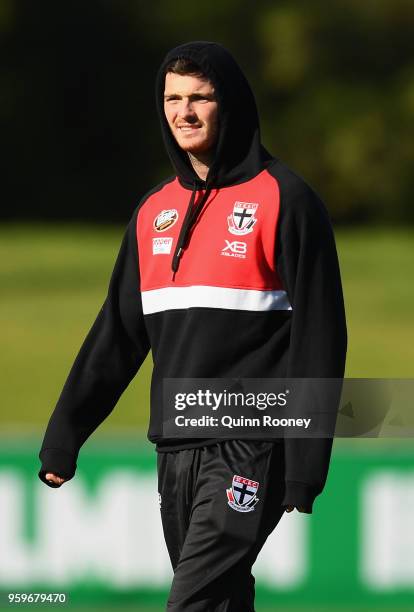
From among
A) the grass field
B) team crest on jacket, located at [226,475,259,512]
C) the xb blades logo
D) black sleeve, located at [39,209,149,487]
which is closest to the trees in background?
the grass field

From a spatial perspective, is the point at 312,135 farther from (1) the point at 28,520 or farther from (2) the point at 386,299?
(1) the point at 28,520

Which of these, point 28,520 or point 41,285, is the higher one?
point 28,520

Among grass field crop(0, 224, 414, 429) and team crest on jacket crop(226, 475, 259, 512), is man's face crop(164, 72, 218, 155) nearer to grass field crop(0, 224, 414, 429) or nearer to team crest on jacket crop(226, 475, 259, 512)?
team crest on jacket crop(226, 475, 259, 512)

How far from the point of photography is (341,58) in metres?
29.4

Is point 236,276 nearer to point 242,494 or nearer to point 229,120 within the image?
point 229,120

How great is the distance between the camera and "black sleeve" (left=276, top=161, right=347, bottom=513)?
3.41 m

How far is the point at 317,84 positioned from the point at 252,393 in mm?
26601

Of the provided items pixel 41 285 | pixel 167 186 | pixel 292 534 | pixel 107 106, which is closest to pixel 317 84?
pixel 107 106

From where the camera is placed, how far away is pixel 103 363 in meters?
3.83

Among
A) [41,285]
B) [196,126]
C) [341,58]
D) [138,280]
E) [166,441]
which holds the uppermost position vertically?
[196,126]

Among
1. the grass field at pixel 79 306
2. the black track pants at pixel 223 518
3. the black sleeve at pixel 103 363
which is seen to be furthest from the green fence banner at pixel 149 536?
the grass field at pixel 79 306

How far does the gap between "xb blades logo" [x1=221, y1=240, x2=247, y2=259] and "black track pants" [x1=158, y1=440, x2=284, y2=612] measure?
42 cm

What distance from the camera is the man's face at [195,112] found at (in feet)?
11.9

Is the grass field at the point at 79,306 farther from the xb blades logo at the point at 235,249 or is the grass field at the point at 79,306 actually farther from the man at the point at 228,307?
the xb blades logo at the point at 235,249
